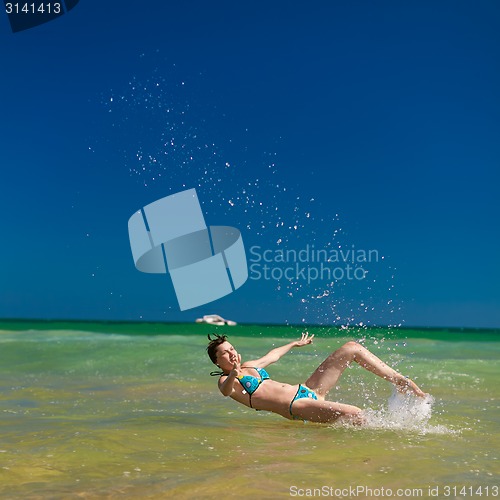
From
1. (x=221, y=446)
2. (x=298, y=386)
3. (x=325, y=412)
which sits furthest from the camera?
(x=298, y=386)

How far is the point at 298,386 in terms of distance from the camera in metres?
6.81

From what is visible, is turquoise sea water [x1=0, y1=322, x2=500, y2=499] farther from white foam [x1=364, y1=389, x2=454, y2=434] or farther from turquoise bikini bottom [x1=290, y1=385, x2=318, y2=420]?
turquoise bikini bottom [x1=290, y1=385, x2=318, y2=420]

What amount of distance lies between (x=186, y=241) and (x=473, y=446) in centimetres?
1040

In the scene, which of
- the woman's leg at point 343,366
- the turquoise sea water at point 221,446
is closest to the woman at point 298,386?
the woman's leg at point 343,366

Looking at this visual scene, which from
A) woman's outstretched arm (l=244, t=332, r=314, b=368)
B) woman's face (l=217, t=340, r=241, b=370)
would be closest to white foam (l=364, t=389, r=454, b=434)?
woman's outstretched arm (l=244, t=332, r=314, b=368)

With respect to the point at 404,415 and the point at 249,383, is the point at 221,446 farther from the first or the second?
the point at 404,415

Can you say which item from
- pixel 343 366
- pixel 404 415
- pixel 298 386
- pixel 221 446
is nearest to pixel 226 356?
pixel 298 386

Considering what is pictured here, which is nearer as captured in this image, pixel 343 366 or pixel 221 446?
pixel 221 446

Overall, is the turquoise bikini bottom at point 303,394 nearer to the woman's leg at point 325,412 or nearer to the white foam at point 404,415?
the woman's leg at point 325,412

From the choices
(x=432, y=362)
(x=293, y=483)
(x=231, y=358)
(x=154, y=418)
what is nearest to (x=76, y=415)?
(x=154, y=418)

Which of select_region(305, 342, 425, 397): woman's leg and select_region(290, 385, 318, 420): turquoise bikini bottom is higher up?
select_region(305, 342, 425, 397): woman's leg

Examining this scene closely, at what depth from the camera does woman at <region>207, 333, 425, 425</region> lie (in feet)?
21.6

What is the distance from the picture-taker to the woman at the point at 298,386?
657cm

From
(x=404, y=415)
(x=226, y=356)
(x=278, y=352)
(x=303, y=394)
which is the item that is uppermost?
(x=226, y=356)
